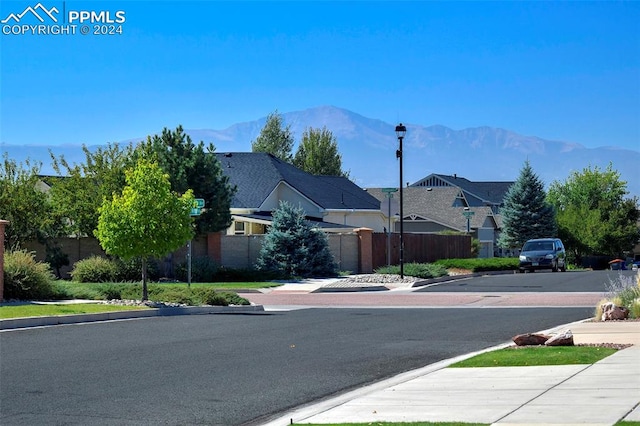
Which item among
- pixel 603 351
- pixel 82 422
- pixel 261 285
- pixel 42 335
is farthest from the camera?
pixel 261 285

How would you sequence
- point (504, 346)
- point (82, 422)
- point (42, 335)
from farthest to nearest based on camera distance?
point (42, 335), point (504, 346), point (82, 422)

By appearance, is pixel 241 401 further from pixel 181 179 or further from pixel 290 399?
pixel 181 179

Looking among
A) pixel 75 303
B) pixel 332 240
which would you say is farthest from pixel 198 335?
pixel 332 240

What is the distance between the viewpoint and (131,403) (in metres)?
11.3

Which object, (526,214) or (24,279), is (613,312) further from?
(526,214)

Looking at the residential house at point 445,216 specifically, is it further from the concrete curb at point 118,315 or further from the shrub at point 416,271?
the concrete curb at point 118,315

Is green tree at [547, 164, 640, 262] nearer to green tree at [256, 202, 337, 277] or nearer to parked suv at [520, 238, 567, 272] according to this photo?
parked suv at [520, 238, 567, 272]

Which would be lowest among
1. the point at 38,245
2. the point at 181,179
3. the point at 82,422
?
the point at 82,422

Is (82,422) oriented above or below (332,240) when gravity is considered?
below

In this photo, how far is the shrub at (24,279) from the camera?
26344 mm

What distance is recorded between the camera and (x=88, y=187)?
42125 millimetres

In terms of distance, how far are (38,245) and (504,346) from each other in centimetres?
2796

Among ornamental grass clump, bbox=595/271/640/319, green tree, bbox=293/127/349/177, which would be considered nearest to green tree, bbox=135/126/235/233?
ornamental grass clump, bbox=595/271/640/319

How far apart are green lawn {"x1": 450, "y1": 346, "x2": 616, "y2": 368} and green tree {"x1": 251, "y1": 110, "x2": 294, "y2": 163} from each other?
284 feet
